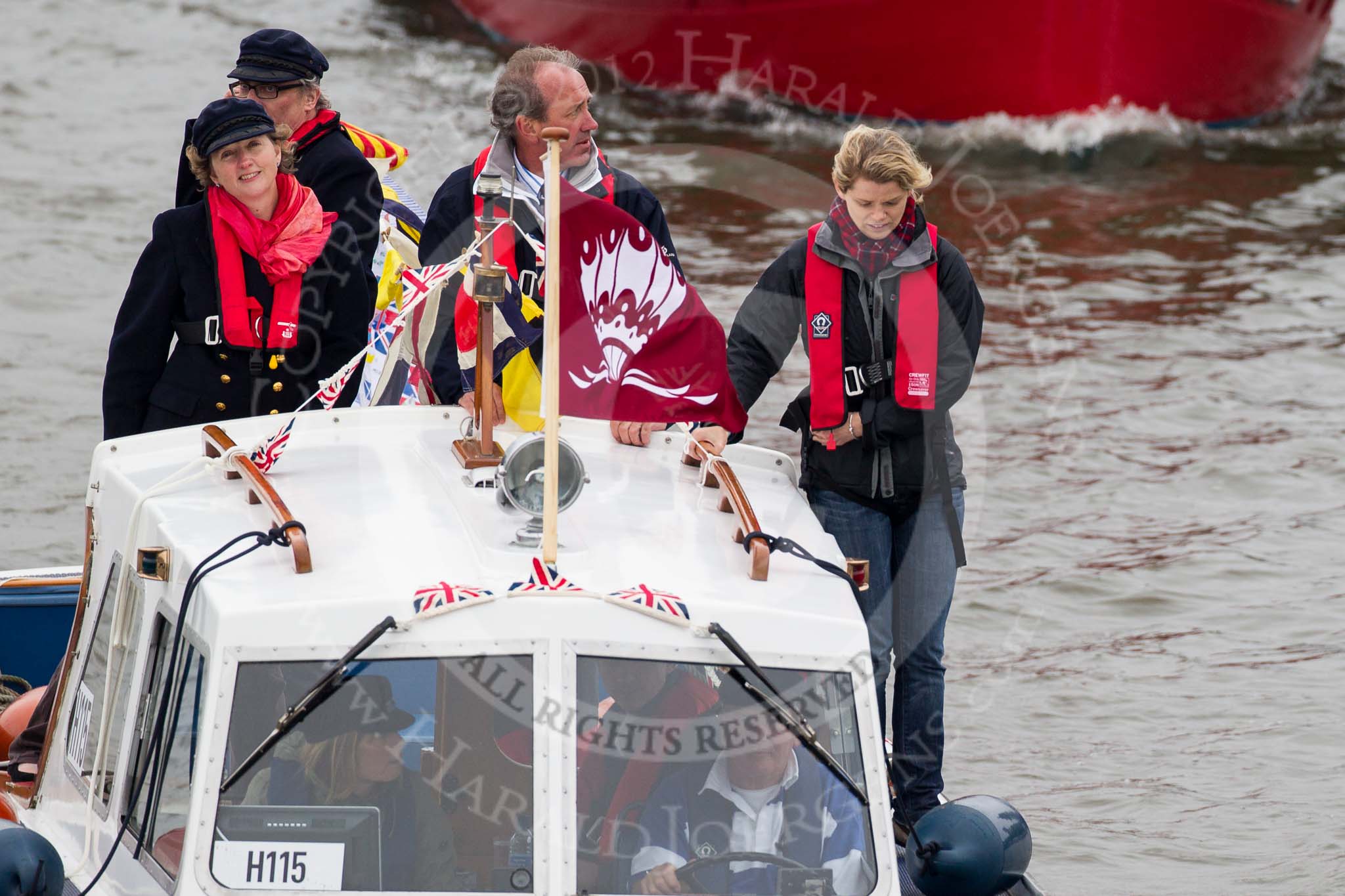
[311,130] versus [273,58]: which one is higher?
[273,58]

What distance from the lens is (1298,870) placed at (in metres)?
8.19

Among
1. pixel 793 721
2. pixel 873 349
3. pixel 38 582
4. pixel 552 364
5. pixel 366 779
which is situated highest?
pixel 552 364

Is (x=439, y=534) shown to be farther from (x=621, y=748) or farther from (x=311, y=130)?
(x=311, y=130)

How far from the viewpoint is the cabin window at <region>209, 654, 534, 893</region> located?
4035 mm

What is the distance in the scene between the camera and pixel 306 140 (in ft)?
22.1

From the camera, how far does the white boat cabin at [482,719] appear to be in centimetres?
405

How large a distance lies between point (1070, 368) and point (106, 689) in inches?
471

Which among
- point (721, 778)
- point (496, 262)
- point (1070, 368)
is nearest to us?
point (721, 778)

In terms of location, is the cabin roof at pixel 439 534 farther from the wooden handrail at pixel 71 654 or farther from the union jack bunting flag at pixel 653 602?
the wooden handrail at pixel 71 654

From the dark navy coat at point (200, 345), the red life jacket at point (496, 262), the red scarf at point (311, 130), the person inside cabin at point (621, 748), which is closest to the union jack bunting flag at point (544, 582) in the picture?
the person inside cabin at point (621, 748)

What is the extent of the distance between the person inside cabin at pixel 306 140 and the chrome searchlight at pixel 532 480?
2.28 metres

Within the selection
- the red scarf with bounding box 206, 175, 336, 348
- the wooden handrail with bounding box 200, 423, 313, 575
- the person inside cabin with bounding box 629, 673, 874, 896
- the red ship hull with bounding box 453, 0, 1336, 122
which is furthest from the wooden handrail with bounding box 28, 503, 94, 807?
the red ship hull with bounding box 453, 0, 1336, 122

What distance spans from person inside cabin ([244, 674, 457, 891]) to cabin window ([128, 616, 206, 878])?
231mm

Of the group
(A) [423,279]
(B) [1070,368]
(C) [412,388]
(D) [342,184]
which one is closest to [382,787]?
(A) [423,279]
